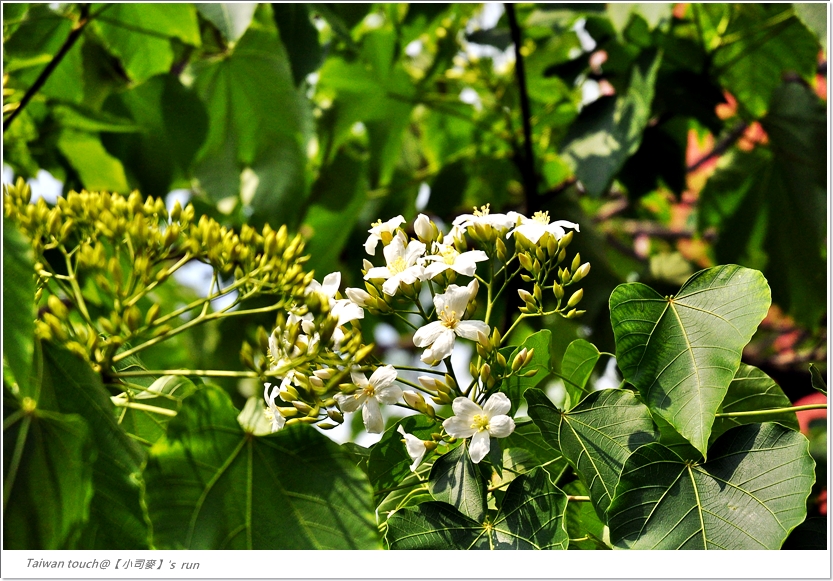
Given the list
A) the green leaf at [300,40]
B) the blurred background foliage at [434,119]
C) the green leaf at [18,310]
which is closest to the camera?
the green leaf at [18,310]

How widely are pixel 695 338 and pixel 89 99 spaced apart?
5.51ft

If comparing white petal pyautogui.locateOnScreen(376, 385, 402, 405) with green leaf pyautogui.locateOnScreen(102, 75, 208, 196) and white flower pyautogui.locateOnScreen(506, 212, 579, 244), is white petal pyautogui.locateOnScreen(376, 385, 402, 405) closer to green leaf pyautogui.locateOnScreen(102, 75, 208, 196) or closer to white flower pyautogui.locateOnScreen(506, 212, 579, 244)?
white flower pyautogui.locateOnScreen(506, 212, 579, 244)

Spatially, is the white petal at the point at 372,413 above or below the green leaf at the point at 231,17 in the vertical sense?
below

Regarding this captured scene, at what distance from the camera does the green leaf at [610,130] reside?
1.48 m

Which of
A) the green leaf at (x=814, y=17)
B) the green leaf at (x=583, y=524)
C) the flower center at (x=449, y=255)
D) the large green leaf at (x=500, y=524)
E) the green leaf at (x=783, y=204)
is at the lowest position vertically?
the green leaf at (x=783, y=204)

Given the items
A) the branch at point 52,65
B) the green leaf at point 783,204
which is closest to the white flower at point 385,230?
the branch at point 52,65

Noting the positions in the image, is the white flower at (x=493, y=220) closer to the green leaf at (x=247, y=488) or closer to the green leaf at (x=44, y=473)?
the green leaf at (x=247, y=488)

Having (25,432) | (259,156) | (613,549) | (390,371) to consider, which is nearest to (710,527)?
(613,549)

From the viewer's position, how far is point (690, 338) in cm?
67

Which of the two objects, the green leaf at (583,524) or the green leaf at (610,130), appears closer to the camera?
the green leaf at (583,524)

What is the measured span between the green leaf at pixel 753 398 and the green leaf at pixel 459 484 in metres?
0.28

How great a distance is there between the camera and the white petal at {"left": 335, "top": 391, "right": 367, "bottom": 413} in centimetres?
64

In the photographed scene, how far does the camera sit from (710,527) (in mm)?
620

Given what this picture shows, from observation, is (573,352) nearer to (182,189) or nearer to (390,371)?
(390,371)
